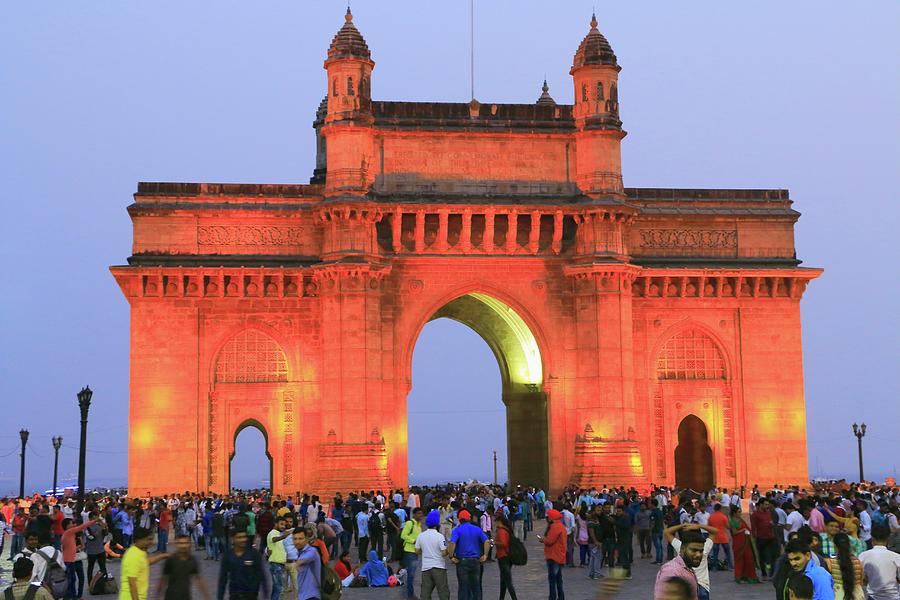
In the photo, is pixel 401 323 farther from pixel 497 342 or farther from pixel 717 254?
pixel 717 254

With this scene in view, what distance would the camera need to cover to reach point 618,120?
46.5 meters

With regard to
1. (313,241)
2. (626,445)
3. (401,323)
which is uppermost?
(313,241)

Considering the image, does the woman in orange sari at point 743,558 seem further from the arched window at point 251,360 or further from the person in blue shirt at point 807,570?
the arched window at point 251,360

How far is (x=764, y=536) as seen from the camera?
2562 cm

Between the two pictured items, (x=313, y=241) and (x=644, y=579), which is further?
(x=313, y=241)

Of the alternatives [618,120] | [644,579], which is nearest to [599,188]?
[618,120]

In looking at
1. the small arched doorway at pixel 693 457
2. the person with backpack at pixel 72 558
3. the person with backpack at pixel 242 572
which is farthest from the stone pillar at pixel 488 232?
the person with backpack at pixel 242 572

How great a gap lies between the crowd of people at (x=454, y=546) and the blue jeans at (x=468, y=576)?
0.02 meters

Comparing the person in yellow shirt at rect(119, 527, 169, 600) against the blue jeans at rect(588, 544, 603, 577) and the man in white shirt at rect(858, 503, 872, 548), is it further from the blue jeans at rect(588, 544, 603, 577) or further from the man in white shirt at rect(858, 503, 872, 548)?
the blue jeans at rect(588, 544, 603, 577)

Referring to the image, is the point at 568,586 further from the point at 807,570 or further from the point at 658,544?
the point at 807,570

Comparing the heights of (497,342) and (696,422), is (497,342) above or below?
above

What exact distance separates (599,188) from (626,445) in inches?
355

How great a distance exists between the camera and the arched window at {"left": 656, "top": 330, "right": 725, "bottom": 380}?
47156 millimetres

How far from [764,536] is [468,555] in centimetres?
837
